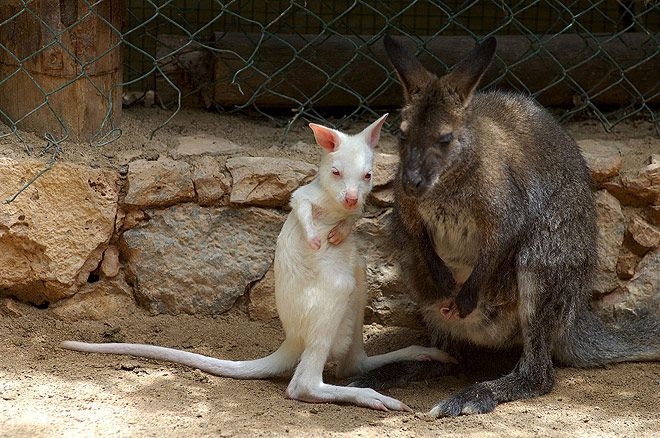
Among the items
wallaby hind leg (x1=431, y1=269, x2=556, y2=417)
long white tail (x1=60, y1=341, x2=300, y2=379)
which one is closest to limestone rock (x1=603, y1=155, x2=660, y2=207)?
wallaby hind leg (x1=431, y1=269, x2=556, y2=417)

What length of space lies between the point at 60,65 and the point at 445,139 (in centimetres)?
215

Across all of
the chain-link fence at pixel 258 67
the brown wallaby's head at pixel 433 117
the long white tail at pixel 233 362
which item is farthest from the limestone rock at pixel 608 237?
the long white tail at pixel 233 362

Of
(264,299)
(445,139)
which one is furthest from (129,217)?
(445,139)

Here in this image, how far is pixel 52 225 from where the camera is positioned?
212 inches

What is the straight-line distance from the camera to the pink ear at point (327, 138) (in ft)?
16.0

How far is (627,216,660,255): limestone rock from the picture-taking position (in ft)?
19.0

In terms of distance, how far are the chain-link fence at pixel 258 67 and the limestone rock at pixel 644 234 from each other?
2.60 feet

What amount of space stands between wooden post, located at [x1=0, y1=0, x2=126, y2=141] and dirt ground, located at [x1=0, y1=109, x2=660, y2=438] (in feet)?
0.48

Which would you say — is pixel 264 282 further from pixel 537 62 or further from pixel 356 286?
pixel 537 62

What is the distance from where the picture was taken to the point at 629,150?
236 inches

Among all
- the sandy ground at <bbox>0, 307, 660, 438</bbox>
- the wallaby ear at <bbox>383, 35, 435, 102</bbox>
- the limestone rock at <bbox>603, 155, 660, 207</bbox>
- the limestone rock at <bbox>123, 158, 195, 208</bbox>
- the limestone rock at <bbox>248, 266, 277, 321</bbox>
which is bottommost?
the sandy ground at <bbox>0, 307, 660, 438</bbox>

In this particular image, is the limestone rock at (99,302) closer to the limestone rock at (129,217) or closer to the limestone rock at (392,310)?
the limestone rock at (129,217)

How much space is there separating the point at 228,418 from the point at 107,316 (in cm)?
139

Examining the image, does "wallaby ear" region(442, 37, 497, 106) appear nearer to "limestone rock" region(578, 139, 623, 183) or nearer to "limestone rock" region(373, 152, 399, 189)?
"limestone rock" region(373, 152, 399, 189)
